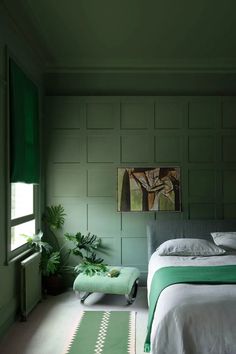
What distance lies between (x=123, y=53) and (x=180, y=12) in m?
1.03

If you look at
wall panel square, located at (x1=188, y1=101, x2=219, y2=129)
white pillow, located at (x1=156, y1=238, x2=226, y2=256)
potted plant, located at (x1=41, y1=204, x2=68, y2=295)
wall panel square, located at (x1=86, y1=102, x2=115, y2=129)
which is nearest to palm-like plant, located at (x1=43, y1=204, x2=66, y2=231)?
potted plant, located at (x1=41, y1=204, x2=68, y2=295)

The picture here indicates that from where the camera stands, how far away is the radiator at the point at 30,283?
3152 millimetres

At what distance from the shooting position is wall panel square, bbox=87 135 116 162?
417 centimetres

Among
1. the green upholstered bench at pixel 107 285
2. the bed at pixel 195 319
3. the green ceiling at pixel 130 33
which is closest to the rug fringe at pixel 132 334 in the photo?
the green upholstered bench at pixel 107 285

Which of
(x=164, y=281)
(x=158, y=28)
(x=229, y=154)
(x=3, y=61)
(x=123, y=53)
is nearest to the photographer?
(x=164, y=281)

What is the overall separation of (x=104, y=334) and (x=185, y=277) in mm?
959

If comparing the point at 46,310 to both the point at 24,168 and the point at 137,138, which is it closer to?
the point at 24,168

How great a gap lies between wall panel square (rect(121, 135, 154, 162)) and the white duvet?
7.49 ft

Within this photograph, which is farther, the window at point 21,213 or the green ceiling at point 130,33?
the window at point 21,213

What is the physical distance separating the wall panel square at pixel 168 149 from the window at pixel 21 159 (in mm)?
1566

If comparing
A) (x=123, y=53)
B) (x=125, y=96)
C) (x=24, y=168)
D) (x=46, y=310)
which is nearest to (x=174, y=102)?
(x=125, y=96)

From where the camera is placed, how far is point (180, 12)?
117 inches

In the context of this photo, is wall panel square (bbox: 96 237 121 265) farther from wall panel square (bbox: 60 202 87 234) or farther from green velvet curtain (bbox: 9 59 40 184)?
green velvet curtain (bbox: 9 59 40 184)

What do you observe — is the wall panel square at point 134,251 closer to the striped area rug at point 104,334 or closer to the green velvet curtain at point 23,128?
the striped area rug at point 104,334
